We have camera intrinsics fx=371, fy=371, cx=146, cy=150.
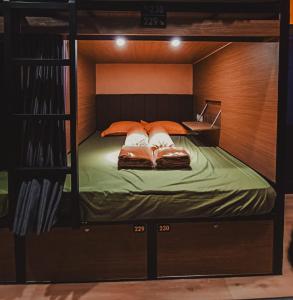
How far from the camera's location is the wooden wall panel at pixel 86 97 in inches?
165

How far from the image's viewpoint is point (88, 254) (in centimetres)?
232

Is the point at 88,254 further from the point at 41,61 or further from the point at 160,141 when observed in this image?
the point at 160,141

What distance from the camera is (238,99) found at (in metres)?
3.33

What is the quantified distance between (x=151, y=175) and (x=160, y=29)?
967mm

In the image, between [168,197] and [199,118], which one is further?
[199,118]

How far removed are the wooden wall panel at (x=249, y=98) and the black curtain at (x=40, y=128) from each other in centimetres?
140

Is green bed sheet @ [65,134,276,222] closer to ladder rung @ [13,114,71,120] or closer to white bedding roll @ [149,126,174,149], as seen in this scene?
ladder rung @ [13,114,71,120]

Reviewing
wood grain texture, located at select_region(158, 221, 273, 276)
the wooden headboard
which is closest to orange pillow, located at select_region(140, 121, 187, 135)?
the wooden headboard

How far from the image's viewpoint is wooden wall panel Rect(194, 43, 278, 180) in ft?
8.33

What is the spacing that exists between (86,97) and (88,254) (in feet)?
8.84

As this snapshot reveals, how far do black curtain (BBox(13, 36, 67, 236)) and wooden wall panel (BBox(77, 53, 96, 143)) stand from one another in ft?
6.04

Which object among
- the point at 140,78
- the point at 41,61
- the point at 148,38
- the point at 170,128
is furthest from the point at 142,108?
the point at 41,61

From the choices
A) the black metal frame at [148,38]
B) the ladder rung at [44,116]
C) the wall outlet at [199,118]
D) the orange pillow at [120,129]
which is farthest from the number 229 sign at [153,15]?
the wall outlet at [199,118]

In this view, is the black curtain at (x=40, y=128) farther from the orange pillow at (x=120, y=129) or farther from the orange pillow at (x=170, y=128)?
the orange pillow at (x=170, y=128)
